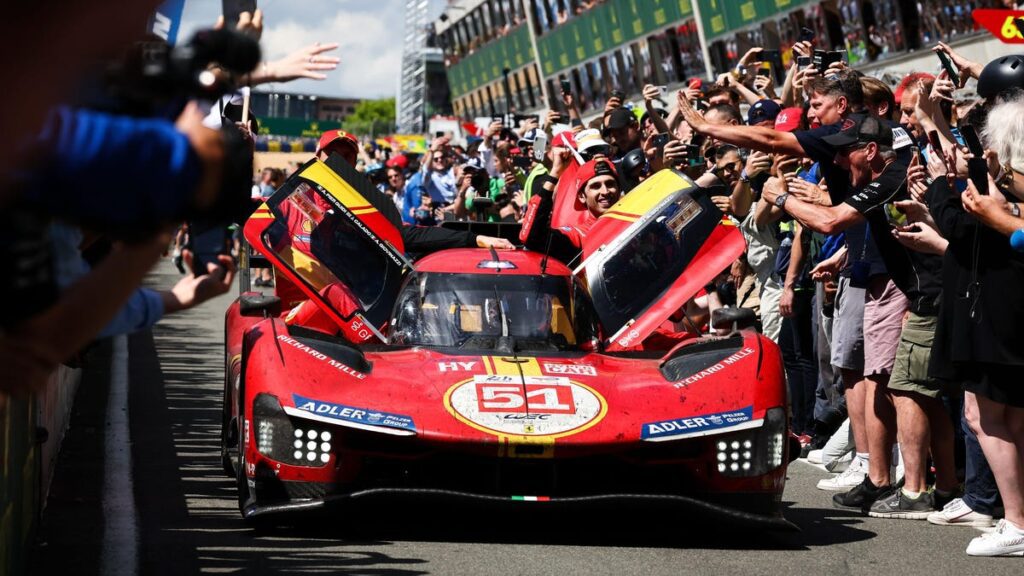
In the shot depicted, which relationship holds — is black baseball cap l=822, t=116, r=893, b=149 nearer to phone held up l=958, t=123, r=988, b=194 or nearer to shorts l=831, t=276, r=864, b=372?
shorts l=831, t=276, r=864, b=372

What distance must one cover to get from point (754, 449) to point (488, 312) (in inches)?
71.0

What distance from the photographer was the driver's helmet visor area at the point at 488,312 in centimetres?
854

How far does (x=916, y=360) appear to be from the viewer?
8.54m

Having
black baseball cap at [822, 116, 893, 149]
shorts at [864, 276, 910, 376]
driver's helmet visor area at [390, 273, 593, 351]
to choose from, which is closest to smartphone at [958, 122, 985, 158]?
black baseball cap at [822, 116, 893, 149]

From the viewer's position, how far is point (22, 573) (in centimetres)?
628

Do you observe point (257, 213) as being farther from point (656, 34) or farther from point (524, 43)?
point (524, 43)

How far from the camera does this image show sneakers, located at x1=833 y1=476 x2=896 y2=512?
8.78 meters

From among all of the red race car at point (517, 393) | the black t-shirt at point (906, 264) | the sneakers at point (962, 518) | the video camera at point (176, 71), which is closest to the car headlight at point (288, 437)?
the red race car at point (517, 393)

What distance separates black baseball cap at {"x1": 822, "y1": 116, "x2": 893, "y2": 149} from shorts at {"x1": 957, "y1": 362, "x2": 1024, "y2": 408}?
64.0 inches

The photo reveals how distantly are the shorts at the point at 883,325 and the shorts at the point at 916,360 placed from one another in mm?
244

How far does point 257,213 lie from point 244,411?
218cm

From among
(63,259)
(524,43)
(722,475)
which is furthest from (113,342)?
(524,43)

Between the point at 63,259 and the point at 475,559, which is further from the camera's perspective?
the point at 475,559

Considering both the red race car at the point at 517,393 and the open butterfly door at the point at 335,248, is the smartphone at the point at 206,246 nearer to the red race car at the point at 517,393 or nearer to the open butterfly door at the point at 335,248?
the red race car at the point at 517,393
